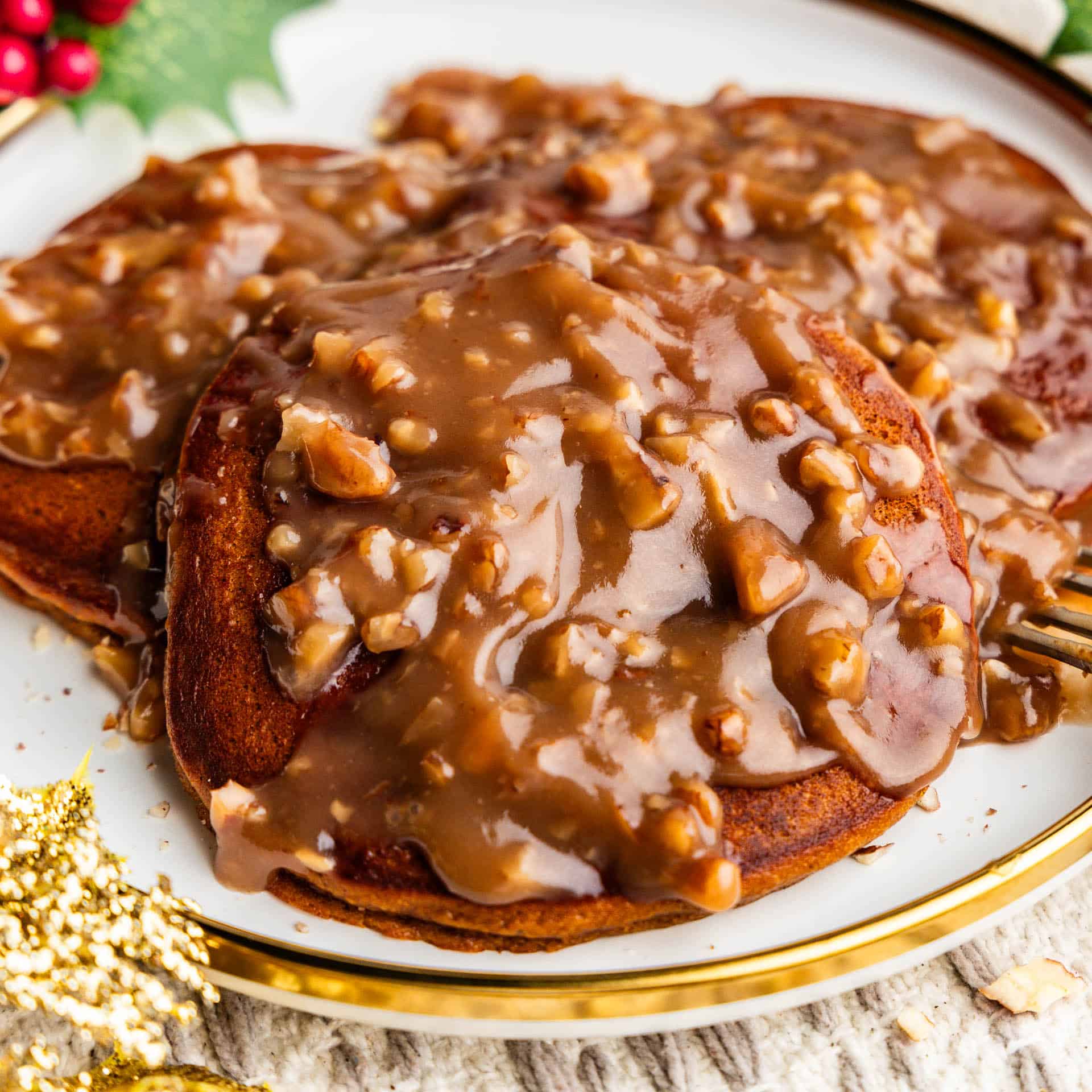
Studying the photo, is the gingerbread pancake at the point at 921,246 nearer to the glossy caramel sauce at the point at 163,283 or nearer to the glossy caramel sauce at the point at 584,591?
the glossy caramel sauce at the point at 163,283

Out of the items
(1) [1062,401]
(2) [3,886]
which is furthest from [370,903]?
(1) [1062,401]

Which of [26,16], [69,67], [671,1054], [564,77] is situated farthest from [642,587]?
[26,16]

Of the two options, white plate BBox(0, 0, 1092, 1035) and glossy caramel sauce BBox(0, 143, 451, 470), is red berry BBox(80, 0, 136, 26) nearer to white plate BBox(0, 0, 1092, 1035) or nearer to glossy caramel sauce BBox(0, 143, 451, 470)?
white plate BBox(0, 0, 1092, 1035)

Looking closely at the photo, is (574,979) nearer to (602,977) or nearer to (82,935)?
(602,977)

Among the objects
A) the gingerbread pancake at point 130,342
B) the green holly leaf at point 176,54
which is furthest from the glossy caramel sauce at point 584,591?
the green holly leaf at point 176,54

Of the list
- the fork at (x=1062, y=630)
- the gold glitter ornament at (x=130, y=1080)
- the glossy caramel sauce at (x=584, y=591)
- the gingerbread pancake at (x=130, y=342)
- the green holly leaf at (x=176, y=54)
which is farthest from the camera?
the green holly leaf at (x=176, y=54)

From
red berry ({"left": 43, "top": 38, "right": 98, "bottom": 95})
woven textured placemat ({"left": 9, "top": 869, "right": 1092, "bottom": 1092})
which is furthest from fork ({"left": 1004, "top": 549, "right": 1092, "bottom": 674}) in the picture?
red berry ({"left": 43, "top": 38, "right": 98, "bottom": 95})

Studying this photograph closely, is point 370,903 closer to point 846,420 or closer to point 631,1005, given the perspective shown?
point 631,1005
